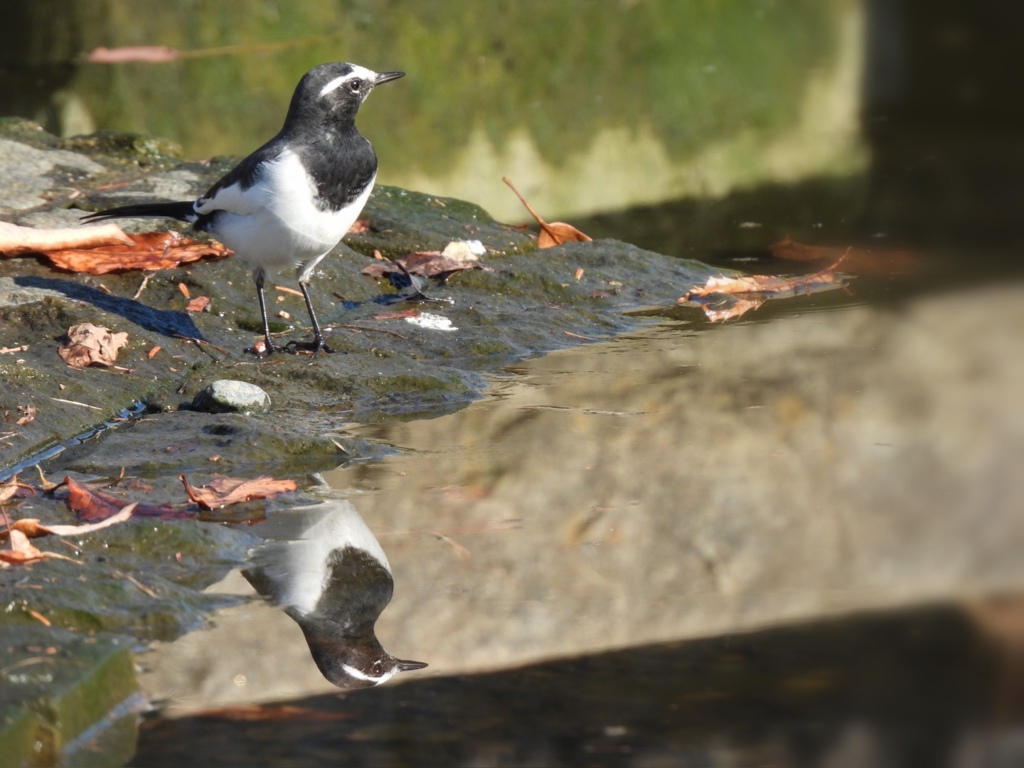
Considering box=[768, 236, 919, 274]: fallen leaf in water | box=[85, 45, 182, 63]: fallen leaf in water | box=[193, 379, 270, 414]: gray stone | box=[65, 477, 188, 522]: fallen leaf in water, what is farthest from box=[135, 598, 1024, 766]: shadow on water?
box=[85, 45, 182, 63]: fallen leaf in water

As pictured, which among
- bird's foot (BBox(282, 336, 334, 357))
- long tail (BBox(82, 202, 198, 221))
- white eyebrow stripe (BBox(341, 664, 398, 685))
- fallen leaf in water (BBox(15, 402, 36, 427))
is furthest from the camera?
long tail (BBox(82, 202, 198, 221))

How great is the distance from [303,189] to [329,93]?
434 millimetres

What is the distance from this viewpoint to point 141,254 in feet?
17.4

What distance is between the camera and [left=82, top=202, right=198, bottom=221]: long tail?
16.4 feet

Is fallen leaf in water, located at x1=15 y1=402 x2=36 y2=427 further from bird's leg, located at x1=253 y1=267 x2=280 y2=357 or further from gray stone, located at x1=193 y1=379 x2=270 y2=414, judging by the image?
bird's leg, located at x1=253 y1=267 x2=280 y2=357

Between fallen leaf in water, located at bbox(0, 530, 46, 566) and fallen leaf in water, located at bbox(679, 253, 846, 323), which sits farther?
fallen leaf in water, located at bbox(679, 253, 846, 323)

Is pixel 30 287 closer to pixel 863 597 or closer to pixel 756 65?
pixel 863 597

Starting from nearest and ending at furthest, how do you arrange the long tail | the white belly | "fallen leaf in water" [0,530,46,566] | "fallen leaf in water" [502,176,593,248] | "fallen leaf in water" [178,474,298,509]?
"fallen leaf in water" [0,530,46,566] < "fallen leaf in water" [178,474,298,509] < the white belly < the long tail < "fallen leaf in water" [502,176,593,248]

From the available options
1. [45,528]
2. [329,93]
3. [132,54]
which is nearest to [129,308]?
[329,93]

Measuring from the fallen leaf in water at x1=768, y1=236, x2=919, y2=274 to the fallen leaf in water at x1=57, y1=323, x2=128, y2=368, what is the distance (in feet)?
11.1

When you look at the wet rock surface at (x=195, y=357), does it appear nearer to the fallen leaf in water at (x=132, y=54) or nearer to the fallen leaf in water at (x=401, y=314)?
the fallen leaf in water at (x=401, y=314)

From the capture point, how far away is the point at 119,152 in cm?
667

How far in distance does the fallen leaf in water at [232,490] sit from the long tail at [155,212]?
1719 mm

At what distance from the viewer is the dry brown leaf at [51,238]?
16.5 ft
